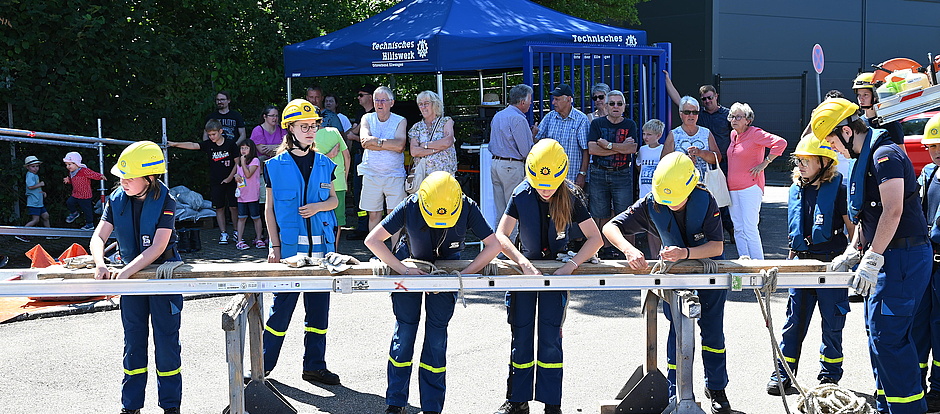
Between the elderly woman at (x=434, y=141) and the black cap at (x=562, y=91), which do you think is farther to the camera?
the black cap at (x=562, y=91)

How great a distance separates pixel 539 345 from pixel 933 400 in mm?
2467

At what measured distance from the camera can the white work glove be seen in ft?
16.2

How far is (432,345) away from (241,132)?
24.6ft

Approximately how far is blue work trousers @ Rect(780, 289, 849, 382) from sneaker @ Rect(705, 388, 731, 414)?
68 cm

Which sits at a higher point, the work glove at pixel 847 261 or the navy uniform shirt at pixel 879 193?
the navy uniform shirt at pixel 879 193

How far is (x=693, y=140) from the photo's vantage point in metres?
9.57

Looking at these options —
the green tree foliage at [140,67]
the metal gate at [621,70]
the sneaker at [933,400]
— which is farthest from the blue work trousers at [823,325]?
the green tree foliage at [140,67]

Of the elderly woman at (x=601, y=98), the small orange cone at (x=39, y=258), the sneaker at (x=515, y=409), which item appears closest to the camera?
the sneaker at (x=515, y=409)

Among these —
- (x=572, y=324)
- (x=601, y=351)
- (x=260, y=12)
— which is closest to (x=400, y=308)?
(x=601, y=351)

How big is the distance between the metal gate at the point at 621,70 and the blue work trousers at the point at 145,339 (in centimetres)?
633

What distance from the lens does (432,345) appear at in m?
5.27

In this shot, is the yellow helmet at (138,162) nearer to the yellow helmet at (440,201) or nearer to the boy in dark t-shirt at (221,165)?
the yellow helmet at (440,201)

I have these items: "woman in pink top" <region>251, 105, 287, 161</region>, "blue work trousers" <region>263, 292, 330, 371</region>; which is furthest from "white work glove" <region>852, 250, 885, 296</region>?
"woman in pink top" <region>251, 105, 287, 161</region>

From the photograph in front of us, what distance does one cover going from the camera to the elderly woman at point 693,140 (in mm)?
9398
